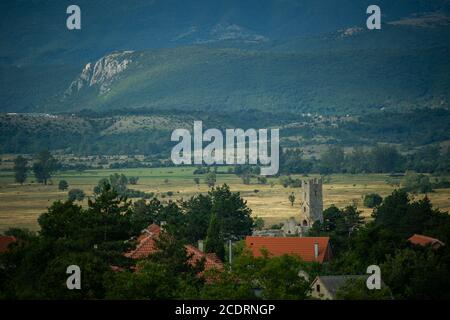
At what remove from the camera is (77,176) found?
16788 cm

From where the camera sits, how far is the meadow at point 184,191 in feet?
370

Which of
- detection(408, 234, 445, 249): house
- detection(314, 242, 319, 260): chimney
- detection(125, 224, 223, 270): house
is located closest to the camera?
detection(125, 224, 223, 270): house

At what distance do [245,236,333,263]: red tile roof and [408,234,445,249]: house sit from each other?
4202 millimetres

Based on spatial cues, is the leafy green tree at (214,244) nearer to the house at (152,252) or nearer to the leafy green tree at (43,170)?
the house at (152,252)

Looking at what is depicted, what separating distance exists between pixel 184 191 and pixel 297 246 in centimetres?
7763

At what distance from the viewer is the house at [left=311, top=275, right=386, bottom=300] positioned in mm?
47469

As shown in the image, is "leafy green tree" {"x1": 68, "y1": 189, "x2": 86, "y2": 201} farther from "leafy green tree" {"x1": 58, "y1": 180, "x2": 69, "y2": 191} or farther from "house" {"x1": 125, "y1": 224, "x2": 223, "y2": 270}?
"house" {"x1": 125, "y1": 224, "x2": 223, "y2": 270}

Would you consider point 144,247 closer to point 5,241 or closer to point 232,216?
point 5,241

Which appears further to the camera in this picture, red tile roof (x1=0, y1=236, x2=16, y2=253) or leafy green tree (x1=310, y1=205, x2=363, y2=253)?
leafy green tree (x1=310, y1=205, x2=363, y2=253)

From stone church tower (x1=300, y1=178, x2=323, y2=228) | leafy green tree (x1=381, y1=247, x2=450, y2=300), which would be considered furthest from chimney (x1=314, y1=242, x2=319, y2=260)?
stone church tower (x1=300, y1=178, x2=323, y2=228)

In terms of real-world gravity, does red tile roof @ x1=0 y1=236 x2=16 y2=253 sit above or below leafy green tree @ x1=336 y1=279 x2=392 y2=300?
above

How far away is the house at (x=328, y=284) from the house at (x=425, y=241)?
1249 centimetres

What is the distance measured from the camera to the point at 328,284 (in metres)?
48.8
